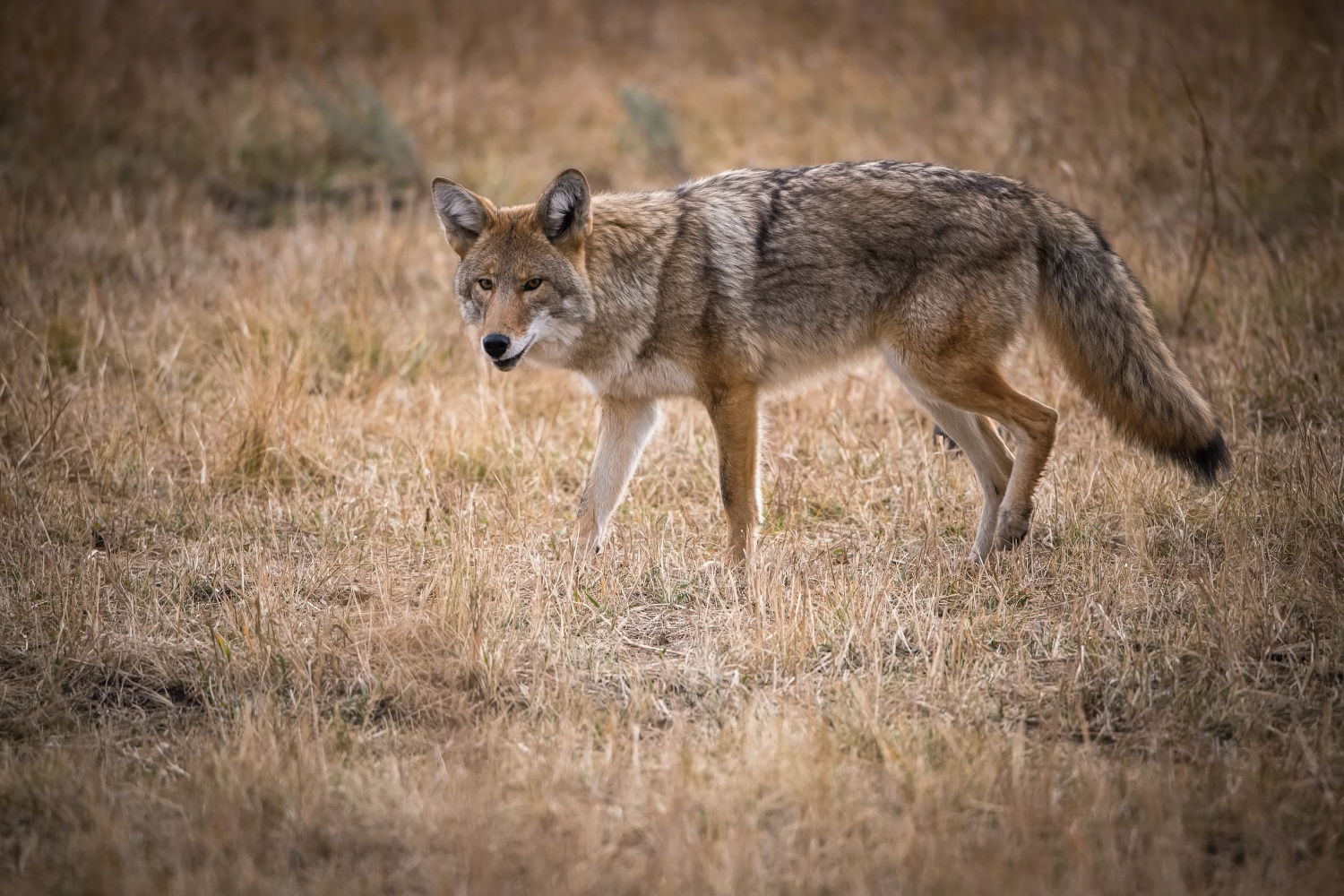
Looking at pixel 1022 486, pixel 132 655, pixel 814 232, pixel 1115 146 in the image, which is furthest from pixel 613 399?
pixel 1115 146

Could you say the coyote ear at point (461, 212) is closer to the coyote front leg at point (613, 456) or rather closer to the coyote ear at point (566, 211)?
the coyote ear at point (566, 211)

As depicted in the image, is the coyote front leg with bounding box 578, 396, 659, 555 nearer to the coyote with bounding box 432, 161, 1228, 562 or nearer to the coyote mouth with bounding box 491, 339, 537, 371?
the coyote with bounding box 432, 161, 1228, 562

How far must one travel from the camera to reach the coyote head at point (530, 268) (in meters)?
4.82

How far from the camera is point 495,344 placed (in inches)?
183

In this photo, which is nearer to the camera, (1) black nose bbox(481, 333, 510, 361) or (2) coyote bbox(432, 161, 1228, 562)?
(1) black nose bbox(481, 333, 510, 361)

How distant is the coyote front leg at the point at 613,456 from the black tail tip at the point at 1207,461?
2.37 metres

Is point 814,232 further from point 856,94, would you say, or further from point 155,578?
point 856,94

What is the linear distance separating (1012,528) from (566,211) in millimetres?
2432

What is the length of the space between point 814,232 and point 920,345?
0.71 m

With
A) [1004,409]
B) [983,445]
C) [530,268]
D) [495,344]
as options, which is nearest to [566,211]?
[530,268]

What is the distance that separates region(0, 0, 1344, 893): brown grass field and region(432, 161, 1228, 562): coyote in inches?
24.5

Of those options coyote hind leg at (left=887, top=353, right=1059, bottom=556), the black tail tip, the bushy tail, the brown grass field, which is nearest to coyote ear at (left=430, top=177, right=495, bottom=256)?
the brown grass field

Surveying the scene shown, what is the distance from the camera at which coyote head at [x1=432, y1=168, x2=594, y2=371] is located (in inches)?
190

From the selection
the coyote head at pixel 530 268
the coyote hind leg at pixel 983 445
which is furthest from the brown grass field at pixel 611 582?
the coyote head at pixel 530 268
